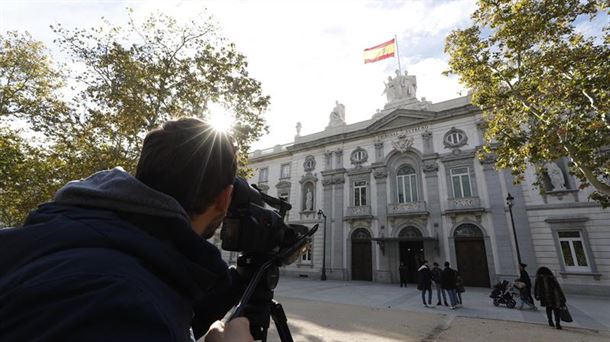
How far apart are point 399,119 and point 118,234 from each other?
23.8 metres

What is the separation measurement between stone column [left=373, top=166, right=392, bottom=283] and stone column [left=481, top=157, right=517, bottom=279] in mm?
6618

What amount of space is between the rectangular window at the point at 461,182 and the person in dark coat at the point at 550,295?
36.7 ft

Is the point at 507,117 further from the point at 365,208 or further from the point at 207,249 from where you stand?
the point at 365,208

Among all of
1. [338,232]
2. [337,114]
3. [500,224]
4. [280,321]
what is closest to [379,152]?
[337,114]

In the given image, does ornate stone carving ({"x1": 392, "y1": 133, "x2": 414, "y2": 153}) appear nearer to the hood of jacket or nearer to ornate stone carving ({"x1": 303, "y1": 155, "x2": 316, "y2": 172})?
ornate stone carving ({"x1": 303, "y1": 155, "x2": 316, "y2": 172})

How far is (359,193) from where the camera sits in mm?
23047

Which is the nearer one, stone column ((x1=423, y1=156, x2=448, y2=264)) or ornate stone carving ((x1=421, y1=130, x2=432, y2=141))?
stone column ((x1=423, y1=156, x2=448, y2=264))

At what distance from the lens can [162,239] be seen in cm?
94

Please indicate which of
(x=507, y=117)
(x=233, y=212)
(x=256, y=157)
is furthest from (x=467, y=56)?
(x=256, y=157)

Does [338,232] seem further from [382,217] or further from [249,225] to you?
[249,225]

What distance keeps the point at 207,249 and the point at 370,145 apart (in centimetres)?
2364

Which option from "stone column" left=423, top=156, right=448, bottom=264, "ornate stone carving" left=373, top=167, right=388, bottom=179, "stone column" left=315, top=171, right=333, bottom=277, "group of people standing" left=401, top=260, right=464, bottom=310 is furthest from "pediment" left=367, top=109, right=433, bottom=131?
"group of people standing" left=401, top=260, right=464, bottom=310

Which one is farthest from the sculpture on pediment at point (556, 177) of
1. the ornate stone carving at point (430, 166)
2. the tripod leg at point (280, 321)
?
the tripod leg at point (280, 321)

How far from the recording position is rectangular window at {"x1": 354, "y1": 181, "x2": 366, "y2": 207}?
2278 centimetres
